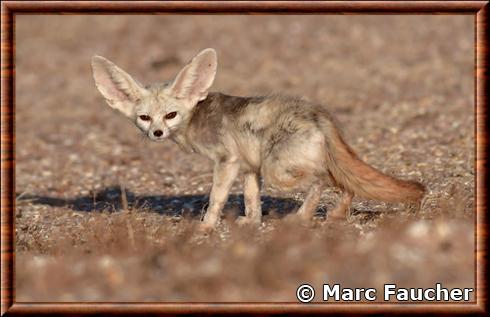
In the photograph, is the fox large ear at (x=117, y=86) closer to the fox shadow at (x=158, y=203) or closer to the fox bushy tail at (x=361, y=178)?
the fox shadow at (x=158, y=203)

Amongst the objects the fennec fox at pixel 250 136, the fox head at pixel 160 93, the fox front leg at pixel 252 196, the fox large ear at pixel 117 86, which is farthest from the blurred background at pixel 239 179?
the fox large ear at pixel 117 86

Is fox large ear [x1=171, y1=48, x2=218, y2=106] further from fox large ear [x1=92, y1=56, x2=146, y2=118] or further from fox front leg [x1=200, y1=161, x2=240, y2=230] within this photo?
fox front leg [x1=200, y1=161, x2=240, y2=230]

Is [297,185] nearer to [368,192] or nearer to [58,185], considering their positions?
[368,192]

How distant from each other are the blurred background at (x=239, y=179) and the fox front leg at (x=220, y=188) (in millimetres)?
220

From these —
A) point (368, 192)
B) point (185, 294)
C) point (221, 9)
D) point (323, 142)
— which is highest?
point (221, 9)

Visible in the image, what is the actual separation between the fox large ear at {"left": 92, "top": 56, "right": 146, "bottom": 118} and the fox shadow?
2.98 ft

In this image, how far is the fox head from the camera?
279 inches

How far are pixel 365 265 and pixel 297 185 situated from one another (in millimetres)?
1544

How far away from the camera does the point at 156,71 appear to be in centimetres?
1778

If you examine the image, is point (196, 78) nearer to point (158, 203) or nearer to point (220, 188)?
point (220, 188)

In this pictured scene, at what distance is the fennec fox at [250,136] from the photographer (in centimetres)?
661

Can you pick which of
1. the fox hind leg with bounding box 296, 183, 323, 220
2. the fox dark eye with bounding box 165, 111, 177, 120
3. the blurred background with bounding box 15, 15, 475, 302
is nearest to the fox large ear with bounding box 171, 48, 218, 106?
the fox dark eye with bounding box 165, 111, 177, 120

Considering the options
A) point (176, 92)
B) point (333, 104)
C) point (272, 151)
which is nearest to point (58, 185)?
point (176, 92)

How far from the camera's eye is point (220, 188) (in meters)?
6.92
